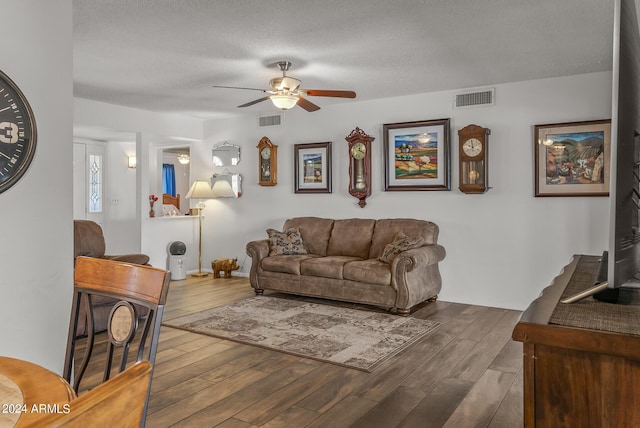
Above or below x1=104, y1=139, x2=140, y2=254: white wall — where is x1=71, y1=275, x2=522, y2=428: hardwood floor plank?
below

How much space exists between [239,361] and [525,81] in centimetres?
414

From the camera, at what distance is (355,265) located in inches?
198

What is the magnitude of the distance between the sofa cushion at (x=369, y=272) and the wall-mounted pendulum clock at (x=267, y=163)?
2.23 meters

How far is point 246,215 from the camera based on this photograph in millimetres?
7094

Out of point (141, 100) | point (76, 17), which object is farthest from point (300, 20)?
point (141, 100)

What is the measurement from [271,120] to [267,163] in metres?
0.65

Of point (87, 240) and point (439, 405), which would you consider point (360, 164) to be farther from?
point (439, 405)

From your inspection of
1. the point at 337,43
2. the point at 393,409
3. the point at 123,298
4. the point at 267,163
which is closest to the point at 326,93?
the point at 337,43

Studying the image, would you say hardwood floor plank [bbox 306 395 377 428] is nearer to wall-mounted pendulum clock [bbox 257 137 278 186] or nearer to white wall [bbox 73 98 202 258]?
wall-mounted pendulum clock [bbox 257 137 278 186]

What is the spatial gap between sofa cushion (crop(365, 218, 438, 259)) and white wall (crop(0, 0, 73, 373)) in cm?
375

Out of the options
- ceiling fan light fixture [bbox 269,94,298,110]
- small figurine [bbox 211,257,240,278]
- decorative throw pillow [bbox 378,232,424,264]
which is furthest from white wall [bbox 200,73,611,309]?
ceiling fan light fixture [bbox 269,94,298,110]

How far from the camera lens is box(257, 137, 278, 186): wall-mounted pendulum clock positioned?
6.72m

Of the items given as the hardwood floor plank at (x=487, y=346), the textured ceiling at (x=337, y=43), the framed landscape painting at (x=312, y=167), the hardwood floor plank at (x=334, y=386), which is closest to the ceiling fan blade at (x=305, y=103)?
the textured ceiling at (x=337, y=43)

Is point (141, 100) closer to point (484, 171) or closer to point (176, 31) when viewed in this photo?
point (176, 31)
